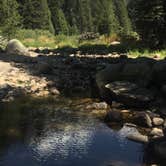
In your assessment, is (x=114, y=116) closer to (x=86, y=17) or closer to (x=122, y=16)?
(x=86, y=17)

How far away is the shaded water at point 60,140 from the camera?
1343cm

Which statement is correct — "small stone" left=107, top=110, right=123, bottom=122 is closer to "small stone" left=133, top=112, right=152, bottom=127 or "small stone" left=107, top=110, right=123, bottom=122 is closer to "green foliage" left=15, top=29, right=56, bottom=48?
"small stone" left=133, top=112, right=152, bottom=127

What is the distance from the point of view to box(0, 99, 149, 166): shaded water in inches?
529

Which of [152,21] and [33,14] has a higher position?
[152,21]

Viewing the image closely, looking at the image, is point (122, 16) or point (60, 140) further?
point (122, 16)

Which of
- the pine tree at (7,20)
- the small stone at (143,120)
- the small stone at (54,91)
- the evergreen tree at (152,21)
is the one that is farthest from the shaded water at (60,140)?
the pine tree at (7,20)

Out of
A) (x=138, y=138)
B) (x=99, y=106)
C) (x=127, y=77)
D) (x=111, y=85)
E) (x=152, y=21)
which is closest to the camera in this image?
(x=138, y=138)

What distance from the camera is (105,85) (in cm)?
2145

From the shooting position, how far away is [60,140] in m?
15.3

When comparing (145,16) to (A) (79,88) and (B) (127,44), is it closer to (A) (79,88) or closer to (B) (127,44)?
(B) (127,44)

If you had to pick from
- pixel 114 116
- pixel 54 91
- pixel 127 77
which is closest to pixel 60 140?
pixel 114 116

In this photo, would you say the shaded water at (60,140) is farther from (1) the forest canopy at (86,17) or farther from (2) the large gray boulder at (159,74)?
(1) the forest canopy at (86,17)

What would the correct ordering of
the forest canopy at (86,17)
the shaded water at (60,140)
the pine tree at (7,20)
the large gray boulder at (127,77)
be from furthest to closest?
the pine tree at (7,20)
the forest canopy at (86,17)
the large gray boulder at (127,77)
the shaded water at (60,140)

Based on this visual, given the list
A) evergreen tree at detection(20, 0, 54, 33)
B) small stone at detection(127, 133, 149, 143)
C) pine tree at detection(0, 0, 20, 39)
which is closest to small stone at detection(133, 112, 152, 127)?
small stone at detection(127, 133, 149, 143)
